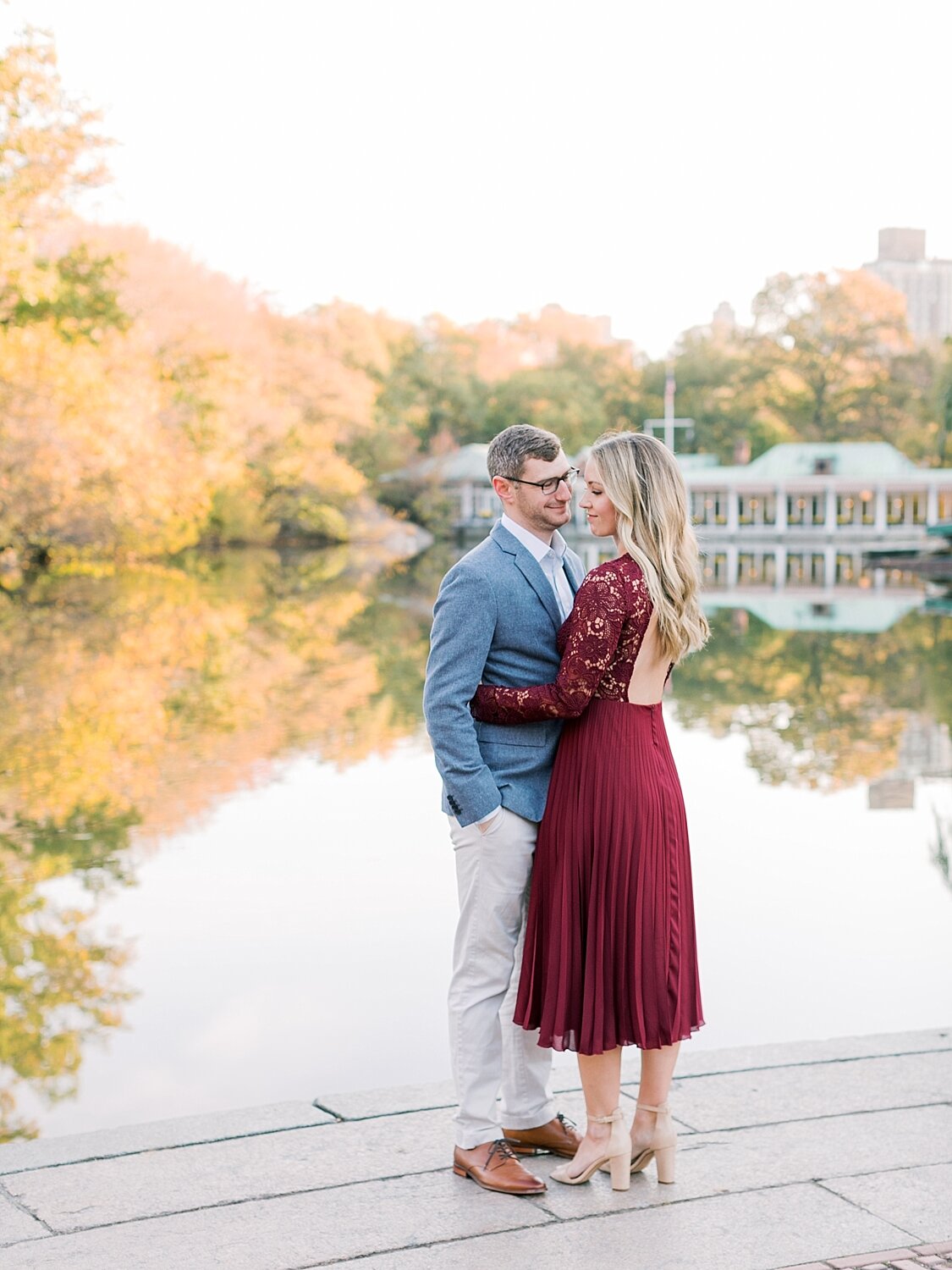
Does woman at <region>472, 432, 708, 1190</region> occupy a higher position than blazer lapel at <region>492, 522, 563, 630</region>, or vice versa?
blazer lapel at <region>492, 522, 563, 630</region>

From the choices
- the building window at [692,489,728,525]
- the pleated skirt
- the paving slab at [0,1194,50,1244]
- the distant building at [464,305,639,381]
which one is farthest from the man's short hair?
the distant building at [464,305,639,381]

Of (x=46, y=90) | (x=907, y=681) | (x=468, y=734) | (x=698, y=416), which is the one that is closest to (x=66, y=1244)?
(x=468, y=734)

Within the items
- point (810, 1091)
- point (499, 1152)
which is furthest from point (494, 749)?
point (810, 1091)

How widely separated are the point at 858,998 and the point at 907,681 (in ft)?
37.0

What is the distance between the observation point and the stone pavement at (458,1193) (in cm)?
311

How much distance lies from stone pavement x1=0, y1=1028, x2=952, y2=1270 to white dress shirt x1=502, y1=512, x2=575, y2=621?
135 centimetres

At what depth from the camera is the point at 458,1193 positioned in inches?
136

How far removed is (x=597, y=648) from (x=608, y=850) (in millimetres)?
454

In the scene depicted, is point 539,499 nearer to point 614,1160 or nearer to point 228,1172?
point 614,1160

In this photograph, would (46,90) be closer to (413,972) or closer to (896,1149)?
(413,972)

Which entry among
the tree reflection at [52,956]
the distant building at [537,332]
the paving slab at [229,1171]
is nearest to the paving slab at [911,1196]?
the paving slab at [229,1171]

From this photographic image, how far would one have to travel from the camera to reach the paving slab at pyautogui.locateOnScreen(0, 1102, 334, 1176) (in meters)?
3.69

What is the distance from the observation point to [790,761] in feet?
39.4

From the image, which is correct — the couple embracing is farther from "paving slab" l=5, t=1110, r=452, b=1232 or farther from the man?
"paving slab" l=5, t=1110, r=452, b=1232
